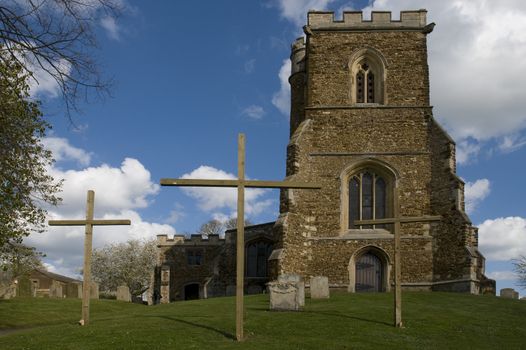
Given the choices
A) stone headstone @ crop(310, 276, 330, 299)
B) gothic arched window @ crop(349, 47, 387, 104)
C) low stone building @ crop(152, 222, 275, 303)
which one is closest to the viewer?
stone headstone @ crop(310, 276, 330, 299)

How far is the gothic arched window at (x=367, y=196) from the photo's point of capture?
2542 centimetres

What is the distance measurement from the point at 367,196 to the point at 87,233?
1396cm

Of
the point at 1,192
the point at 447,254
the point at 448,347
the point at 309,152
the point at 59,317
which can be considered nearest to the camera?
the point at 448,347

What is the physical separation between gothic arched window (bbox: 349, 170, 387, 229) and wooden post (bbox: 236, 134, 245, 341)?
13525 mm

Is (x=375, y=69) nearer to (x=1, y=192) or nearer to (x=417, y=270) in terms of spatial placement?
(x=417, y=270)

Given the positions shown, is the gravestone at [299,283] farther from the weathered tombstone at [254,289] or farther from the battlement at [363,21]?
the weathered tombstone at [254,289]

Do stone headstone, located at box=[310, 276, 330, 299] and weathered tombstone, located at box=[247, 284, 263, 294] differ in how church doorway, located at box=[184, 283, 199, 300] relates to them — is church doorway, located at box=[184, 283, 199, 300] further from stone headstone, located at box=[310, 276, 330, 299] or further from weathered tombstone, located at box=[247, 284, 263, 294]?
stone headstone, located at box=[310, 276, 330, 299]

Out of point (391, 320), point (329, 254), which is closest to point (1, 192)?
point (391, 320)

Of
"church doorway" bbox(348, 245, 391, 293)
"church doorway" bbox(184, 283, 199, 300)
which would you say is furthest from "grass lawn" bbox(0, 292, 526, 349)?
"church doorway" bbox(184, 283, 199, 300)

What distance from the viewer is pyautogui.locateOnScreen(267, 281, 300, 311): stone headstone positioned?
625 inches

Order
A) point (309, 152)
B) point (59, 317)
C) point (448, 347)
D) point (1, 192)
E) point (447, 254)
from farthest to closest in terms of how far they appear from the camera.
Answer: point (309, 152)
point (447, 254)
point (59, 317)
point (1, 192)
point (448, 347)

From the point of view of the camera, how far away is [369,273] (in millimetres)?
25078

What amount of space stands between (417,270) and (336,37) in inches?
433

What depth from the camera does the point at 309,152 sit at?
25812 mm
